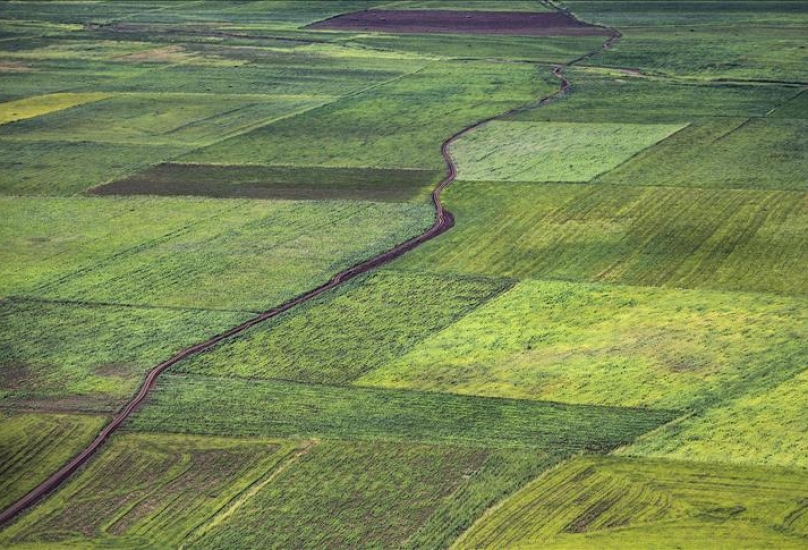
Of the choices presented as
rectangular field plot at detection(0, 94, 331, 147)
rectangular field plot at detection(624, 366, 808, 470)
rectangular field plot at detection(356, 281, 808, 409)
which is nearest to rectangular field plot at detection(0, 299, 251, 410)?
rectangular field plot at detection(356, 281, 808, 409)

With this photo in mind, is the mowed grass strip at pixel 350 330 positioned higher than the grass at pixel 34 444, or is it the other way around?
the mowed grass strip at pixel 350 330

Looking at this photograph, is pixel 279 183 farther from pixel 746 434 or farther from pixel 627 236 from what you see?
pixel 746 434

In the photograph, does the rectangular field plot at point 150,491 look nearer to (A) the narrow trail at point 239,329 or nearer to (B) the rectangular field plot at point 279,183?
(A) the narrow trail at point 239,329

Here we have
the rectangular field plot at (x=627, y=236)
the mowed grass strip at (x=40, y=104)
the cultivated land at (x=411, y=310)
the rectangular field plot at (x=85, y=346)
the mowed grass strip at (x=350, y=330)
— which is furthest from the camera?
the mowed grass strip at (x=40, y=104)

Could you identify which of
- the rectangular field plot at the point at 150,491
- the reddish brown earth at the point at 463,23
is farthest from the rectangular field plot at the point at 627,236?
the reddish brown earth at the point at 463,23

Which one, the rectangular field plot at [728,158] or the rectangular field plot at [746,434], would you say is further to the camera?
the rectangular field plot at [728,158]

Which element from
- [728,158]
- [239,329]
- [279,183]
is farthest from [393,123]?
[239,329]
